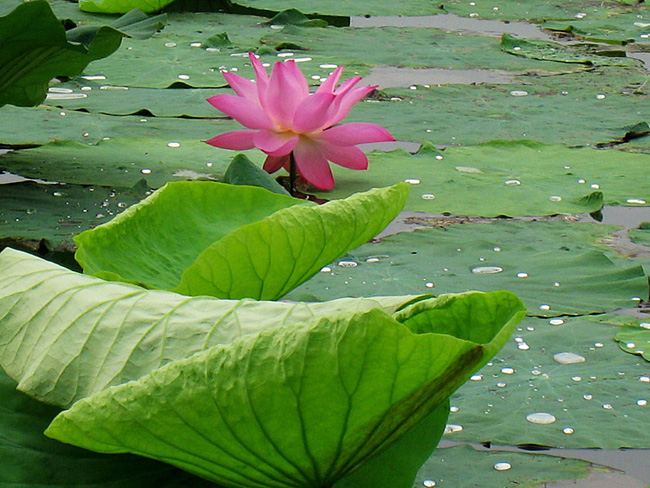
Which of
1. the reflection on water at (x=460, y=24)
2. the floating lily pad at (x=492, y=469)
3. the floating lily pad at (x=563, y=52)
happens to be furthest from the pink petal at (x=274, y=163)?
the reflection on water at (x=460, y=24)

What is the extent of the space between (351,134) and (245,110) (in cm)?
18

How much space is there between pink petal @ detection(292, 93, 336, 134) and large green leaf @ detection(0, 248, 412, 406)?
77 cm

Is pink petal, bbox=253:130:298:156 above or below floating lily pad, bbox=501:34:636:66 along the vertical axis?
above

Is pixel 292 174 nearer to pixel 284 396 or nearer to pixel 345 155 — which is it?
pixel 345 155

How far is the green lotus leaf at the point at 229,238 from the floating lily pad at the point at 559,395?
209 mm

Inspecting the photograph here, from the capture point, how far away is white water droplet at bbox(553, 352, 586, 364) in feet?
3.43

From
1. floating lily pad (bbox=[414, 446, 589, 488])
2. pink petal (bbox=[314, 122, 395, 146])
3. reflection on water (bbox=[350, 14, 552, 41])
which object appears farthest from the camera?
reflection on water (bbox=[350, 14, 552, 41])

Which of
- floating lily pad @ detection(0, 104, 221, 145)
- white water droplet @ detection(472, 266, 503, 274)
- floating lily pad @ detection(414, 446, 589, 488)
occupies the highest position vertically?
floating lily pad @ detection(414, 446, 589, 488)

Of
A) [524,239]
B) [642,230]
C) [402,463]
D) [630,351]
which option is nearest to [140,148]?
[524,239]

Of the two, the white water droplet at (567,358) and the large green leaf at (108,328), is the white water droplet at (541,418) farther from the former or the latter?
the large green leaf at (108,328)

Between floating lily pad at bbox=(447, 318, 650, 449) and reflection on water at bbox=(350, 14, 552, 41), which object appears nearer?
floating lily pad at bbox=(447, 318, 650, 449)

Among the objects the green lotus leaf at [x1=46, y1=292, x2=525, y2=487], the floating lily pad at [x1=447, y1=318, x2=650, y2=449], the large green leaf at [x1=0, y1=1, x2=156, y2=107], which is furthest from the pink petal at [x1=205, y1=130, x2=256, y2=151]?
the green lotus leaf at [x1=46, y1=292, x2=525, y2=487]

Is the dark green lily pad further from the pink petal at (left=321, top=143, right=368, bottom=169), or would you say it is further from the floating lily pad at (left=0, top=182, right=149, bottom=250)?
the pink petal at (left=321, top=143, right=368, bottom=169)

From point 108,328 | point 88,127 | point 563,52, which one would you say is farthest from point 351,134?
point 563,52
